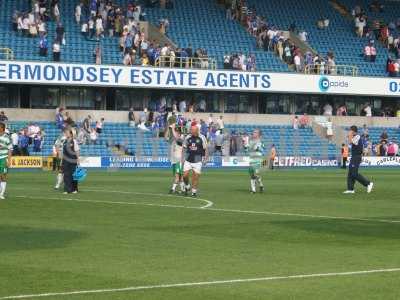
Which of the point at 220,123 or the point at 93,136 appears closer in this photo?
the point at 93,136

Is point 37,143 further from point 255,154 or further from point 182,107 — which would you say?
point 255,154

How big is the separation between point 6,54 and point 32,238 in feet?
129

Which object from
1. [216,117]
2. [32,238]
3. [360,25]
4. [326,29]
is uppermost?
[360,25]

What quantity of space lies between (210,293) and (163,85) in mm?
48930

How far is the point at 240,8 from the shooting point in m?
68.8

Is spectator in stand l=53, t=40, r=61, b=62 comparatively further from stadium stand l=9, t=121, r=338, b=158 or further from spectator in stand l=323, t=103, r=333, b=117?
spectator in stand l=323, t=103, r=333, b=117

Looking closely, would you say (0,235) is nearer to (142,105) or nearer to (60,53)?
(60,53)

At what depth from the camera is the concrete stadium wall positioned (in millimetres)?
57719

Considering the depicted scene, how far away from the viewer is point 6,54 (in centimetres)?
5581

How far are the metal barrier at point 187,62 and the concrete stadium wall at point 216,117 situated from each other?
2.81m

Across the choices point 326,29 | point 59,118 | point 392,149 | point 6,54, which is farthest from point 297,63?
point 6,54

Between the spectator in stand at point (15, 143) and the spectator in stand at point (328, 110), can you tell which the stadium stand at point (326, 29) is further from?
the spectator in stand at point (15, 143)

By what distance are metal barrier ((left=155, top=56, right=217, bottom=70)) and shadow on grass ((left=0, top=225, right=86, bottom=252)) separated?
136 feet

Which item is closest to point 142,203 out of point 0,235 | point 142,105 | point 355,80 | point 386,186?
point 0,235
